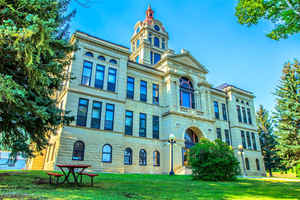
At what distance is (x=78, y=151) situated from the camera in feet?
63.8

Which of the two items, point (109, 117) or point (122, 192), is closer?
point (122, 192)

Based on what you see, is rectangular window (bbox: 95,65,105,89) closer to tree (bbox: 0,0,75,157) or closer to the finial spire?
tree (bbox: 0,0,75,157)

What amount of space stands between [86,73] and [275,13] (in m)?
18.0

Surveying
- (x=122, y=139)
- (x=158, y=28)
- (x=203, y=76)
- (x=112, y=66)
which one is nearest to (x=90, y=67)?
(x=112, y=66)

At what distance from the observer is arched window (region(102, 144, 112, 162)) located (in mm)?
20681

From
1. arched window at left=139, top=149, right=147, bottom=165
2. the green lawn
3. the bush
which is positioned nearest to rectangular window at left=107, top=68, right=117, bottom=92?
arched window at left=139, top=149, right=147, bottom=165

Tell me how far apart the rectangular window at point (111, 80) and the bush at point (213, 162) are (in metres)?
12.2

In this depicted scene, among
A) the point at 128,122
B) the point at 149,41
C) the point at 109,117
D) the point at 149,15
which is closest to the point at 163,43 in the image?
the point at 149,41

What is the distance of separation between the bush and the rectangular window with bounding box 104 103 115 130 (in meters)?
9.85

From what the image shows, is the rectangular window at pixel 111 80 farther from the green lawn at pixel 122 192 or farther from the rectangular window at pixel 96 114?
the green lawn at pixel 122 192

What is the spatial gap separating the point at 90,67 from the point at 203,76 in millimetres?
17659

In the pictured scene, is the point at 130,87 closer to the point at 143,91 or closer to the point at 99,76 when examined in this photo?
the point at 143,91

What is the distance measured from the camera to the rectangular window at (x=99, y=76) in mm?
22797

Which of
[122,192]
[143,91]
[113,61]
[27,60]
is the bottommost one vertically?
[122,192]
